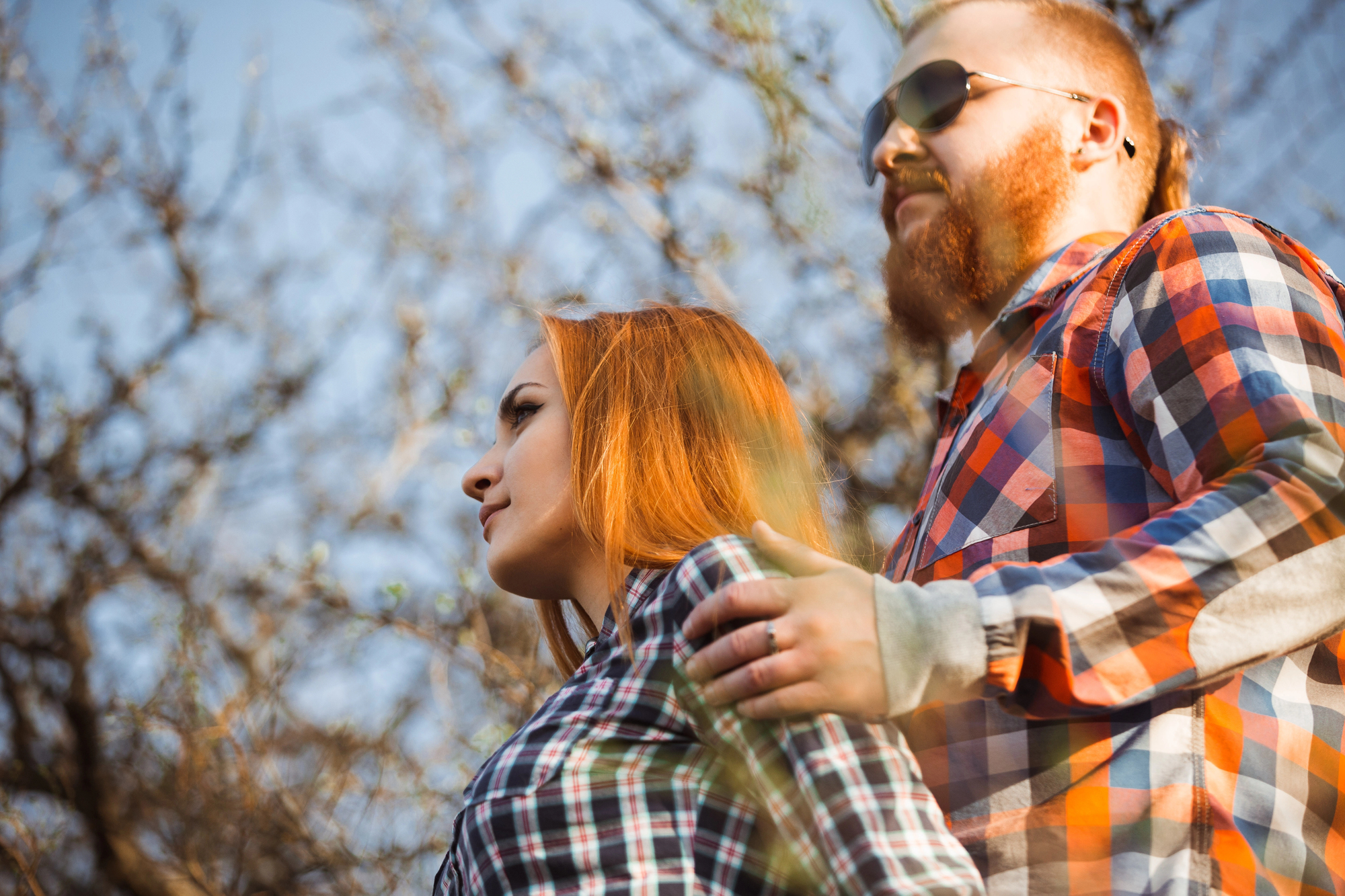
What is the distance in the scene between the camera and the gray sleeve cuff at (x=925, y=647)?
103cm

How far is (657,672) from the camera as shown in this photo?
4.32 feet

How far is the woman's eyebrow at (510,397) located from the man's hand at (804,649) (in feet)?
2.99

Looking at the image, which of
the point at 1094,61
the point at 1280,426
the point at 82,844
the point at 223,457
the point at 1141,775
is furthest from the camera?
the point at 223,457

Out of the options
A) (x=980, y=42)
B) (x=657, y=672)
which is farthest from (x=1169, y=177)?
(x=657, y=672)

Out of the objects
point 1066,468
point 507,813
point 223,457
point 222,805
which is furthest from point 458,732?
point 223,457

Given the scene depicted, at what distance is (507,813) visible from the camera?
1288 mm

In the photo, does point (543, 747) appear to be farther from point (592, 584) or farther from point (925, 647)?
point (925, 647)

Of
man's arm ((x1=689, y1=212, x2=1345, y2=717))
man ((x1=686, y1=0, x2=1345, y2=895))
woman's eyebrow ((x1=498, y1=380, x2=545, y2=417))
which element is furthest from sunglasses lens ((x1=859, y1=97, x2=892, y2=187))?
man's arm ((x1=689, y1=212, x2=1345, y2=717))

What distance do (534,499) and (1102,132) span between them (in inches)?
62.6

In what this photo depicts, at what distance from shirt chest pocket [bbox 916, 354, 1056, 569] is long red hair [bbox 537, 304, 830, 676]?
0.24 metres

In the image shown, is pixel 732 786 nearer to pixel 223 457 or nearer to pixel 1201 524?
pixel 1201 524

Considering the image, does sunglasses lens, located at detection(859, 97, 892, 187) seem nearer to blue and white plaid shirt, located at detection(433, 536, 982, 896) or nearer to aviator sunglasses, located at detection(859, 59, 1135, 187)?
aviator sunglasses, located at detection(859, 59, 1135, 187)

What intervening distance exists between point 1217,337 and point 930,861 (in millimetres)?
797

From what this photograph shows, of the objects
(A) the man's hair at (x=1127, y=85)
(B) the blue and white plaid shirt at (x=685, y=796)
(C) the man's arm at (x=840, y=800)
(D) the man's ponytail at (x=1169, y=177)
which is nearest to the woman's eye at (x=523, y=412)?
(B) the blue and white plaid shirt at (x=685, y=796)
